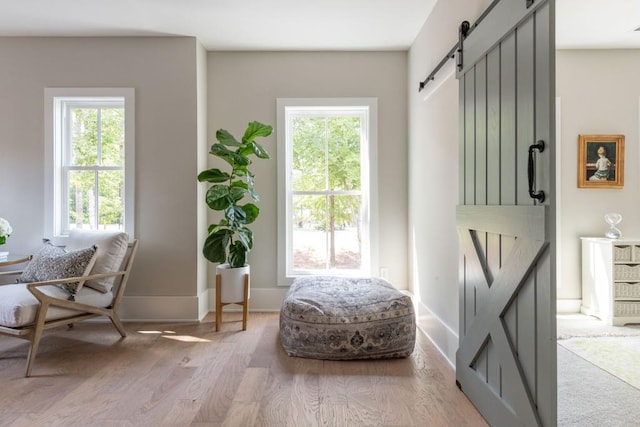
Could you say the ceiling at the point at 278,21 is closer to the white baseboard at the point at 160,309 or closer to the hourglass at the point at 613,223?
the hourglass at the point at 613,223

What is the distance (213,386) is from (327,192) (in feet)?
7.62

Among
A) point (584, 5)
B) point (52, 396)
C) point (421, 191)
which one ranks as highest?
point (584, 5)

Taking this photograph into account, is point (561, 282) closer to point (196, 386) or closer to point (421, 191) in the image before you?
point (421, 191)

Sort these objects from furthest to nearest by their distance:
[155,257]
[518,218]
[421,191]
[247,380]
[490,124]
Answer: [155,257] < [421,191] < [247,380] < [490,124] < [518,218]

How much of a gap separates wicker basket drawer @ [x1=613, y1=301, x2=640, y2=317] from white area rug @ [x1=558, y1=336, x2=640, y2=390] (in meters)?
0.38

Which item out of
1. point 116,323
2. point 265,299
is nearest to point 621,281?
point 265,299

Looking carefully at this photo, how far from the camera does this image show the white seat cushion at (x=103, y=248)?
3041 mm

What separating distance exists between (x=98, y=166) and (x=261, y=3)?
87.6 inches

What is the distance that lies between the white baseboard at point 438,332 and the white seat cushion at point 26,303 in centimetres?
264

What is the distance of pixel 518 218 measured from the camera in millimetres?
1612

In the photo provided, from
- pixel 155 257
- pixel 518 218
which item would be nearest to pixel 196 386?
pixel 155 257

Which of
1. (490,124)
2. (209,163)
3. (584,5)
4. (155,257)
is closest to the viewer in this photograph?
(490,124)

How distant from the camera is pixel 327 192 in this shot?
13.4ft

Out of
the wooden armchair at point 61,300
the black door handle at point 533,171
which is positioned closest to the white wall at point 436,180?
the black door handle at point 533,171
